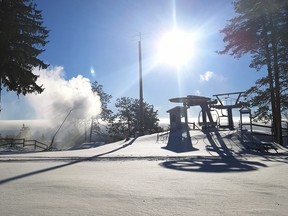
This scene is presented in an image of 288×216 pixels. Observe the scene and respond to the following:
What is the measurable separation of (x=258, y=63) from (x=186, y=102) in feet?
26.6

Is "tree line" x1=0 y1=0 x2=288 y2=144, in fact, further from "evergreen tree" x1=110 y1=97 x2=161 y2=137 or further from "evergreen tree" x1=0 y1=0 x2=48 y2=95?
"evergreen tree" x1=110 y1=97 x2=161 y2=137

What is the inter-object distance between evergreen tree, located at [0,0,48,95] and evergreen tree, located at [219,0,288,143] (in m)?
14.4

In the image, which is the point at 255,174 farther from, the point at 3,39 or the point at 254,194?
the point at 3,39

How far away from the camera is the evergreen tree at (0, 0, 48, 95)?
2244cm

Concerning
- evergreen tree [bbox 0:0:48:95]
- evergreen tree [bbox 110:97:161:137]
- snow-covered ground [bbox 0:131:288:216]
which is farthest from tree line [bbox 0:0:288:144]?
evergreen tree [bbox 110:97:161:137]

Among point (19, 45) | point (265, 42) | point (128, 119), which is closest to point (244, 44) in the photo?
point (265, 42)

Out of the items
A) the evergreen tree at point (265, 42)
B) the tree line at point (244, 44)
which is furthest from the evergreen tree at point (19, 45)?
the evergreen tree at point (265, 42)

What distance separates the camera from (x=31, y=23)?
24.3 metres

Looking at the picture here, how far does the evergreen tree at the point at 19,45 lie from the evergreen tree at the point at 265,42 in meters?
14.4

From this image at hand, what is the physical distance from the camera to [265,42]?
20094 mm

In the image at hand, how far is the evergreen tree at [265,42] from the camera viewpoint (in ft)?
64.0

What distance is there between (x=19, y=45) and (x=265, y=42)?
1745cm

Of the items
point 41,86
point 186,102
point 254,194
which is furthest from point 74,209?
point 186,102

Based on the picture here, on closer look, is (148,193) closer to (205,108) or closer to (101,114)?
(205,108)
